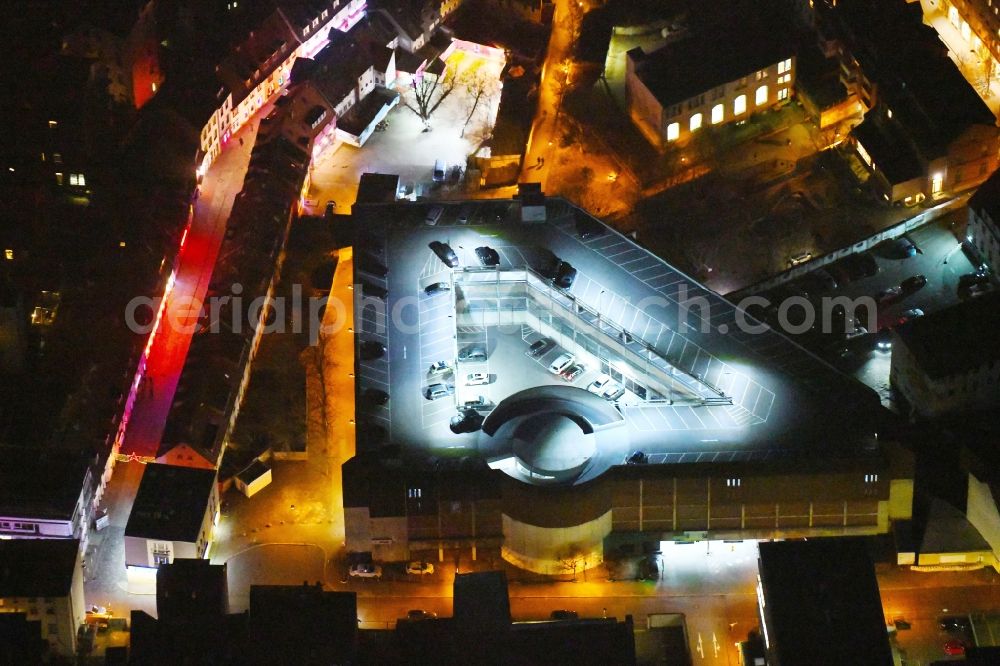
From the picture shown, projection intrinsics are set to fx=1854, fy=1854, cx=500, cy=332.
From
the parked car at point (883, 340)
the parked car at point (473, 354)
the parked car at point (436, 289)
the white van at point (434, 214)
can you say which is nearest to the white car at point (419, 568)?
the parked car at point (473, 354)

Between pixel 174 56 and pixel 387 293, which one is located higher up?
pixel 174 56

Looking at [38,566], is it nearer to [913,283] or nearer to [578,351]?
[578,351]

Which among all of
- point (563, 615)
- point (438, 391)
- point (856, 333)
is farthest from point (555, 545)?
point (856, 333)

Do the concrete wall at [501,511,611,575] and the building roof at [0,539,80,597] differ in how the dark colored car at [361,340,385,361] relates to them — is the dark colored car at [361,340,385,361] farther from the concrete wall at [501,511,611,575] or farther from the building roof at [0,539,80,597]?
the building roof at [0,539,80,597]

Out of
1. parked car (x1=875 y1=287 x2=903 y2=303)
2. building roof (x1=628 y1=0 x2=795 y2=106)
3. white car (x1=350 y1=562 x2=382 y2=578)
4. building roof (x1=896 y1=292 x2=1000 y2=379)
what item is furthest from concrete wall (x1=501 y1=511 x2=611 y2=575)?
building roof (x1=628 y1=0 x2=795 y2=106)

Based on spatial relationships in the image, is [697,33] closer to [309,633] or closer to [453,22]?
[453,22]

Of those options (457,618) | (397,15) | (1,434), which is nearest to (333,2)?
(397,15)

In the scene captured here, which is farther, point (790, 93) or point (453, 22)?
point (453, 22)
